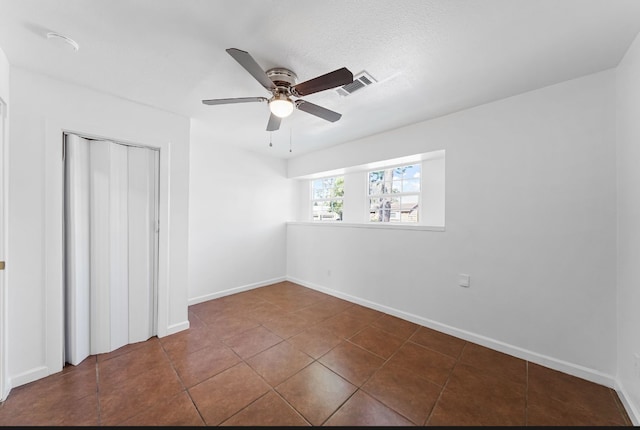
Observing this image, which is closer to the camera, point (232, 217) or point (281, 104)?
point (281, 104)

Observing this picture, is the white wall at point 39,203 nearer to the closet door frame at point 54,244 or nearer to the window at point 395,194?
the closet door frame at point 54,244

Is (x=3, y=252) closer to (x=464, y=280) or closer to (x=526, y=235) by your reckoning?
(x=464, y=280)

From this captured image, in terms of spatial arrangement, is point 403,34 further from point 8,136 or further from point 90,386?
point 90,386

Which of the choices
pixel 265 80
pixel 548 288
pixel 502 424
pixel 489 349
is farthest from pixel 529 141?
pixel 265 80

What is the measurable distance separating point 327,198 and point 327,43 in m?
3.23

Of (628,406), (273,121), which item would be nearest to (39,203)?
(273,121)

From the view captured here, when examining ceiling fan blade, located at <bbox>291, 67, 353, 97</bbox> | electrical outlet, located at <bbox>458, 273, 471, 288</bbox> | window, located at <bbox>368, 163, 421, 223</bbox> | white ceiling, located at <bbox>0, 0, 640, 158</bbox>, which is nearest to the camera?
white ceiling, located at <bbox>0, 0, 640, 158</bbox>

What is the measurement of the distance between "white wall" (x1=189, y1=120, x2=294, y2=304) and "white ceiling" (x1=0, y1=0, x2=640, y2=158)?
120 cm

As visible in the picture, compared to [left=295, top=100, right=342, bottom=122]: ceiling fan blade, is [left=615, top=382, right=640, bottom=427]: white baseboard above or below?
below

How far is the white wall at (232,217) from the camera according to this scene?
3533 millimetres

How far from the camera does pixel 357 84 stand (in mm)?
2041

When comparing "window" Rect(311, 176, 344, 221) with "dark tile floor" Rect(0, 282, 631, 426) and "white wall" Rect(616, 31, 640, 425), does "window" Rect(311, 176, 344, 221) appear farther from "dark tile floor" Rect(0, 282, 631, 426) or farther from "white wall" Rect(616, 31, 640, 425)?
"white wall" Rect(616, 31, 640, 425)

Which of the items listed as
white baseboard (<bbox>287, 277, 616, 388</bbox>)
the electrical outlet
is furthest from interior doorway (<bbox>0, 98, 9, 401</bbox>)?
the electrical outlet

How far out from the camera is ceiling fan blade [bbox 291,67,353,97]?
4.74 feet
